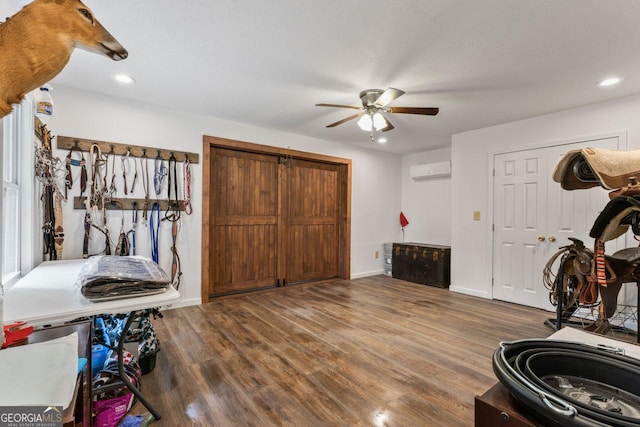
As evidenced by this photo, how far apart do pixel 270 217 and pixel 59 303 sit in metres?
3.13

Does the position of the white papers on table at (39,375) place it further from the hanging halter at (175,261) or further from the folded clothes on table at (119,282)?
the hanging halter at (175,261)

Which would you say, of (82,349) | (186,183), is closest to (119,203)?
(186,183)

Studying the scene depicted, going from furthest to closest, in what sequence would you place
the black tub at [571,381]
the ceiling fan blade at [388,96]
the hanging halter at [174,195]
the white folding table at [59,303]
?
1. the hanging halter at [174,195]
2. the ceiling fan blade at [388,96]
3. the white folding table at [59,303]
4. the black tub at [571,381]

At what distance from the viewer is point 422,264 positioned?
15.9 feet

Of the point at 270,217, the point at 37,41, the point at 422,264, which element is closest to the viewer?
the point at 37,41

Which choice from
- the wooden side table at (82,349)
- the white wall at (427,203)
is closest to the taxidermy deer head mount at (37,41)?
the wooden side table at (82,349)

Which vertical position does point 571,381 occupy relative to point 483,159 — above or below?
below

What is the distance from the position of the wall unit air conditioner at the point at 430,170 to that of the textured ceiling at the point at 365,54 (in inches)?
61.7

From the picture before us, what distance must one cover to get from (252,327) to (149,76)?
2595mm

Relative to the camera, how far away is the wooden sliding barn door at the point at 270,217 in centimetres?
394

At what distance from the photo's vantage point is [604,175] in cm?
160

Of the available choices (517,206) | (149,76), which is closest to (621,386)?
(149,76)

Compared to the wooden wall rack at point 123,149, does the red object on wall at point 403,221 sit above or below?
below

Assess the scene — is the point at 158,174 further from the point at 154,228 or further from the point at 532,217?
the point at 532,217
